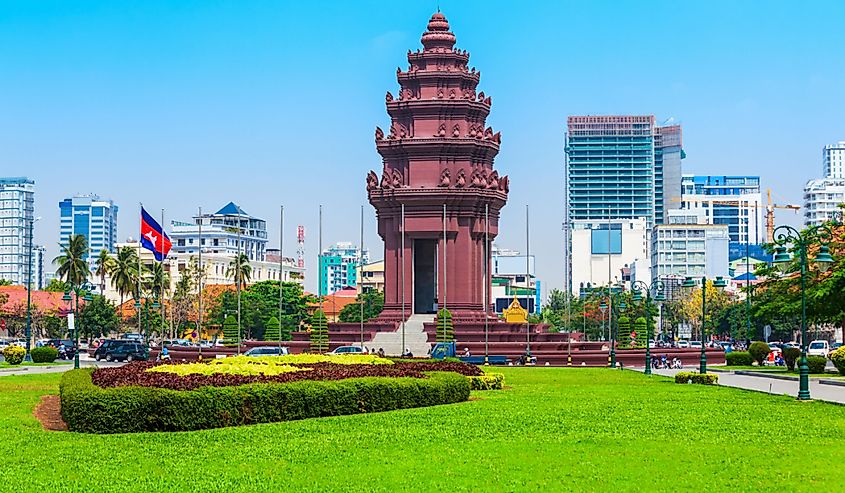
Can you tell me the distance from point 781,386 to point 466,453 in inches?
1054

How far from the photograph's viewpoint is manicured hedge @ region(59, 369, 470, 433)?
78.3 ft

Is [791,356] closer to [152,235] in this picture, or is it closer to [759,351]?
[759,351]

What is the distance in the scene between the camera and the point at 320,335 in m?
69.2

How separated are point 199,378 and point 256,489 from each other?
10.8 m

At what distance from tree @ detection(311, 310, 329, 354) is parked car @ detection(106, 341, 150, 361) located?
10.3 metres

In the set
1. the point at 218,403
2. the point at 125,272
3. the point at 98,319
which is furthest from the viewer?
the point at 125,272

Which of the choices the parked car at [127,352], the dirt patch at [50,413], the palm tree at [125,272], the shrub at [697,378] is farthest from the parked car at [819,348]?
the palm tree at [125,272]

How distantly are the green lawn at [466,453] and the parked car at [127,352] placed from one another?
147ft

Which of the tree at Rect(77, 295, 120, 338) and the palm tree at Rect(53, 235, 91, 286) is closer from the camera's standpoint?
the tree at Rect(77, 295, 120, 338)

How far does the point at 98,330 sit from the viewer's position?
384ft

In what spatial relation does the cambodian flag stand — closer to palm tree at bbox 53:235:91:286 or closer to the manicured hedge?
the manicured hedge

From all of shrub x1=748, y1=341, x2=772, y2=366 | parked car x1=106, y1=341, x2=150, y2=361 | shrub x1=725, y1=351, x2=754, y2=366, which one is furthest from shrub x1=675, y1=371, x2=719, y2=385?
parked car x1=106, y1=341, x2=150, y2=361

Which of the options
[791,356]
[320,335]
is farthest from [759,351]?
[320,335]

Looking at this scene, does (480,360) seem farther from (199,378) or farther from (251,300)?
(251,300)
